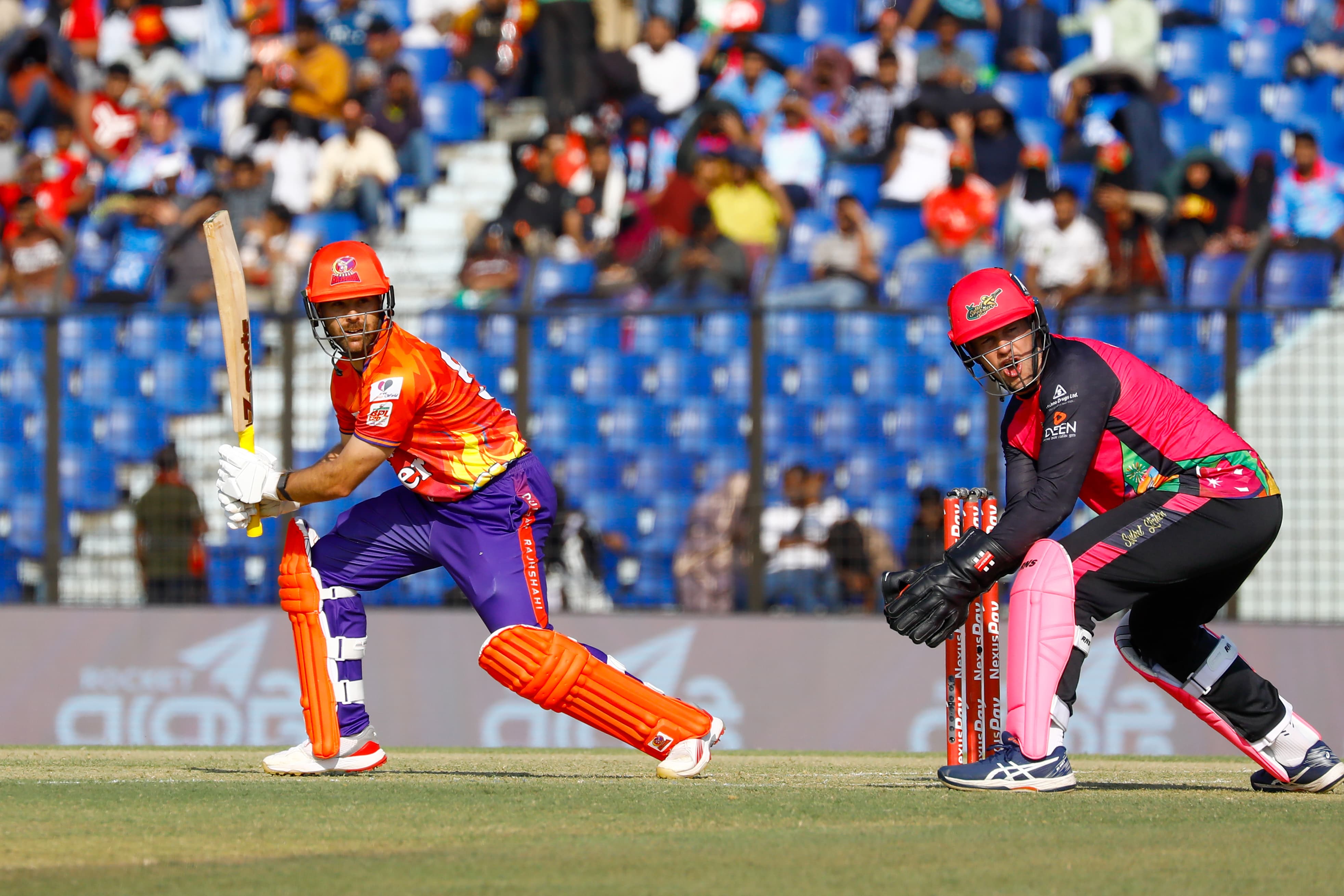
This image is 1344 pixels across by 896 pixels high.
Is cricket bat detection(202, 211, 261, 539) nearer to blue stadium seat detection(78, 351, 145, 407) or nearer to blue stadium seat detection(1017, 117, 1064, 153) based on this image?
blue stadium seat detection(78, 351, 145, 407)

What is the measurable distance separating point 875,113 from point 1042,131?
4.99 ft

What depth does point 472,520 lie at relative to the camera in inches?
247

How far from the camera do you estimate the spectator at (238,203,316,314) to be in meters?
13.2

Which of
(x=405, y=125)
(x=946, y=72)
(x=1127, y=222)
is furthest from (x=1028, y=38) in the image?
(x=405, y=125)

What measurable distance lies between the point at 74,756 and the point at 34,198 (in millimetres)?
9393

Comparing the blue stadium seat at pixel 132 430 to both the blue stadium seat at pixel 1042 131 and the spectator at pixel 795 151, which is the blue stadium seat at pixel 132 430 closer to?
the spectator at pixel 795 151

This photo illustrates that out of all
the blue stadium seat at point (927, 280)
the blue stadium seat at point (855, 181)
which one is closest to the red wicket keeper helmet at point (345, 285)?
the blue stadium seat at point (927, 280)

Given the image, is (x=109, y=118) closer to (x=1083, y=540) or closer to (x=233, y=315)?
(x=233, y=315)

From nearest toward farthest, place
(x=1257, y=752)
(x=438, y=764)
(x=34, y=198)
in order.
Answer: (x=1257, y=752) < (x=438, y=764) < (x=34, y=198)

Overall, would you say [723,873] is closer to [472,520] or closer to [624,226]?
[472,520]

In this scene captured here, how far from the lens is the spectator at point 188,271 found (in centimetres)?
1236

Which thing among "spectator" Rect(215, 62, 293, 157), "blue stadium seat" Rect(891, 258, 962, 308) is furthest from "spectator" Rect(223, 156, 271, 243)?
"blue stadium seat" Rect(891, 258, 962, 308)

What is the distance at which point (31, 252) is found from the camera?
46.8 feet

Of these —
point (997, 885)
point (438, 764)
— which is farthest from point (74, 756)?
point (997, 885)
